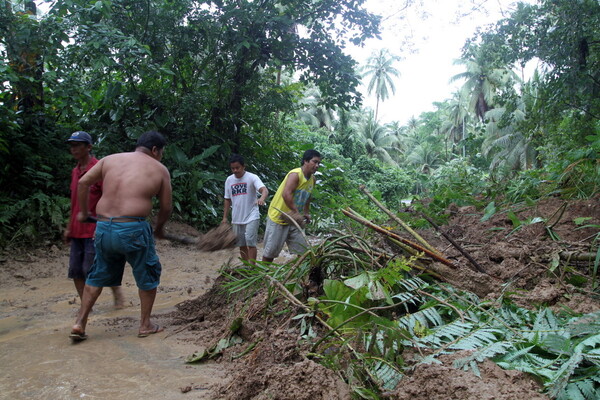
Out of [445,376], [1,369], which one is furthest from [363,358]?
[1,369]

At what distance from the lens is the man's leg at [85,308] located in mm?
3422

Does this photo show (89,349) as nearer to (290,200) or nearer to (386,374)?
(386,374)

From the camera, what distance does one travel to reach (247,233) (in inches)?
231

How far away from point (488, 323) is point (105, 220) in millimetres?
2908

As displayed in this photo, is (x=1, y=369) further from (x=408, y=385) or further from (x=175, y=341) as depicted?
(x=408, y=385)

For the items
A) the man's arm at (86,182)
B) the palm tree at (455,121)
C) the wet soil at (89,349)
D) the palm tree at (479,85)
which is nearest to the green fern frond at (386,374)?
the wet soil at (89,349)

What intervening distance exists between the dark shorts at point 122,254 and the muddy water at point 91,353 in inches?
17.9

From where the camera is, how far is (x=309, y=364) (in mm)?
2111

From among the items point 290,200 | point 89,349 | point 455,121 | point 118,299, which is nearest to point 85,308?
point 89,349

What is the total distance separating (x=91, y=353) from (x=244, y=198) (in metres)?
3.07

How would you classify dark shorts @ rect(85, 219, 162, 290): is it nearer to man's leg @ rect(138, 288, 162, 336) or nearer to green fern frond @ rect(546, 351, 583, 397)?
man's leg @ rect(138, 288, 162, 336)

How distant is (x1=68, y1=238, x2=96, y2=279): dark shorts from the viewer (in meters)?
4.31

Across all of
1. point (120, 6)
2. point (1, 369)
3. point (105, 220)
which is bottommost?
point (1, 369)

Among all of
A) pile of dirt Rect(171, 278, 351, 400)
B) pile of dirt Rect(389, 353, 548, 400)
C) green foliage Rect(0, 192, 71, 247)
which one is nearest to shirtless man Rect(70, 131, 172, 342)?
pile of dirt Rect(171, 278, 351, 400)
